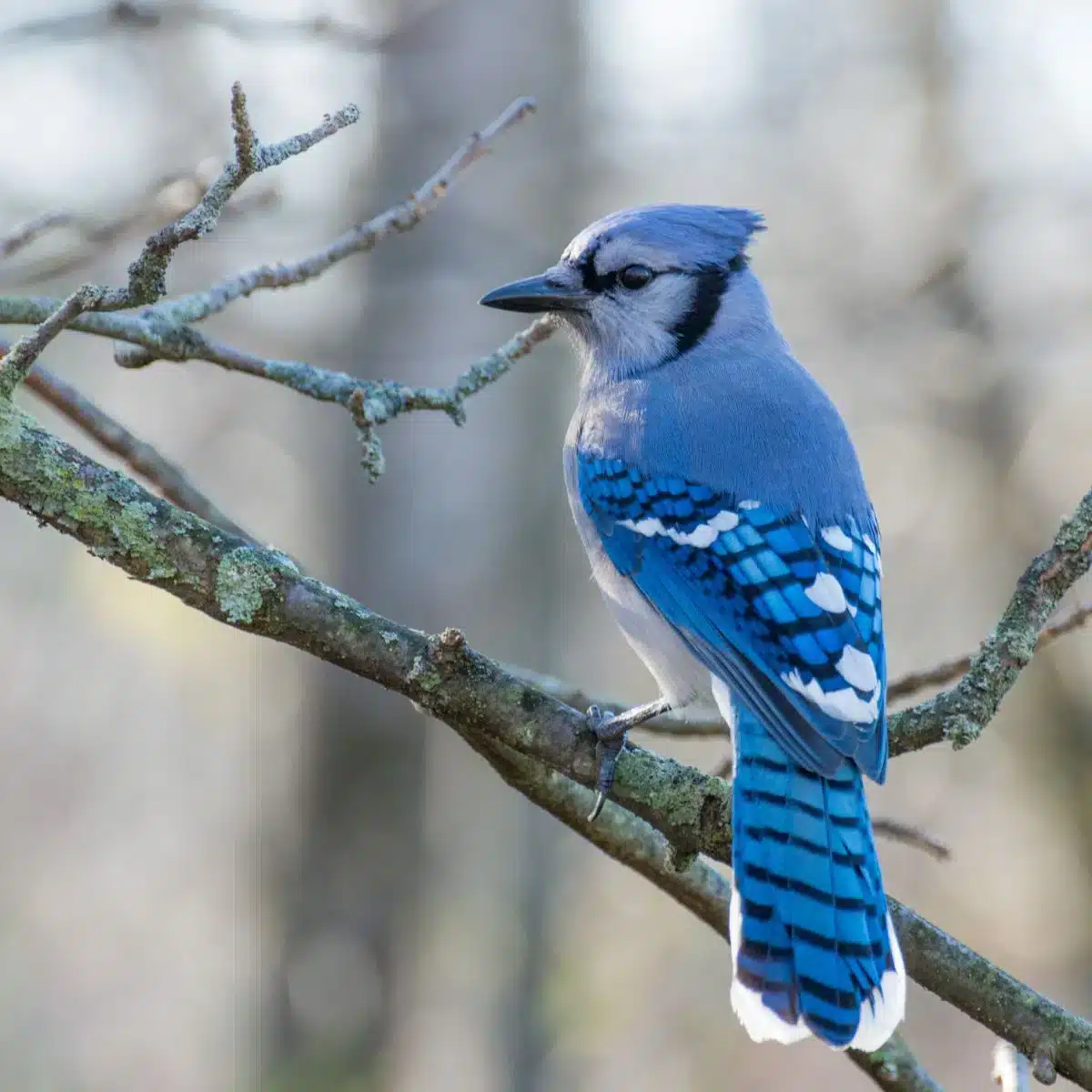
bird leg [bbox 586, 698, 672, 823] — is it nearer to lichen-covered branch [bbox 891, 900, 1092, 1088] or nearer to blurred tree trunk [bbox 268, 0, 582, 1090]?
lichen-covered branch [bbox 891, 900, 1092, 1088]

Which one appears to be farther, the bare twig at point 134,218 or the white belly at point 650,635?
the bare twig at point 134,218

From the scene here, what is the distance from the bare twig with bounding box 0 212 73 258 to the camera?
2.60 m

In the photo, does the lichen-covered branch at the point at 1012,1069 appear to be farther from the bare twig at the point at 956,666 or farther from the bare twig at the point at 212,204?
the bare twig at the point at 212,204

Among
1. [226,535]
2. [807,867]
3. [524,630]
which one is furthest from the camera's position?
[524,630]

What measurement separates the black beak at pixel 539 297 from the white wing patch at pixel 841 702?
3.82ft

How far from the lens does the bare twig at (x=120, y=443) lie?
→ 2.48 meters

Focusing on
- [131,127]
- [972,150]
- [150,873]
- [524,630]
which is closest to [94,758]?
[150,873]

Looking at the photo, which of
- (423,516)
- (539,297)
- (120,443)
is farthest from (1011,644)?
(423,516)

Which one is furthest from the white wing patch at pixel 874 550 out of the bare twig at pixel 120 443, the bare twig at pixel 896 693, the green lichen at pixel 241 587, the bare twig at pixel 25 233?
the bare twig at pixel 25 233

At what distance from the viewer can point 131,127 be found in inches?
197

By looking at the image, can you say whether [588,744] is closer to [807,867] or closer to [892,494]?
[807,867]

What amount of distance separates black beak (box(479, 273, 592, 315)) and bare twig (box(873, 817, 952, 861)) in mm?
1357

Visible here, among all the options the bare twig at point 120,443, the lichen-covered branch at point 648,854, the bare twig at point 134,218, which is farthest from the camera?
the bare twig at point 134,218

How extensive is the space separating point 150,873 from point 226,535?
30.4 ft
